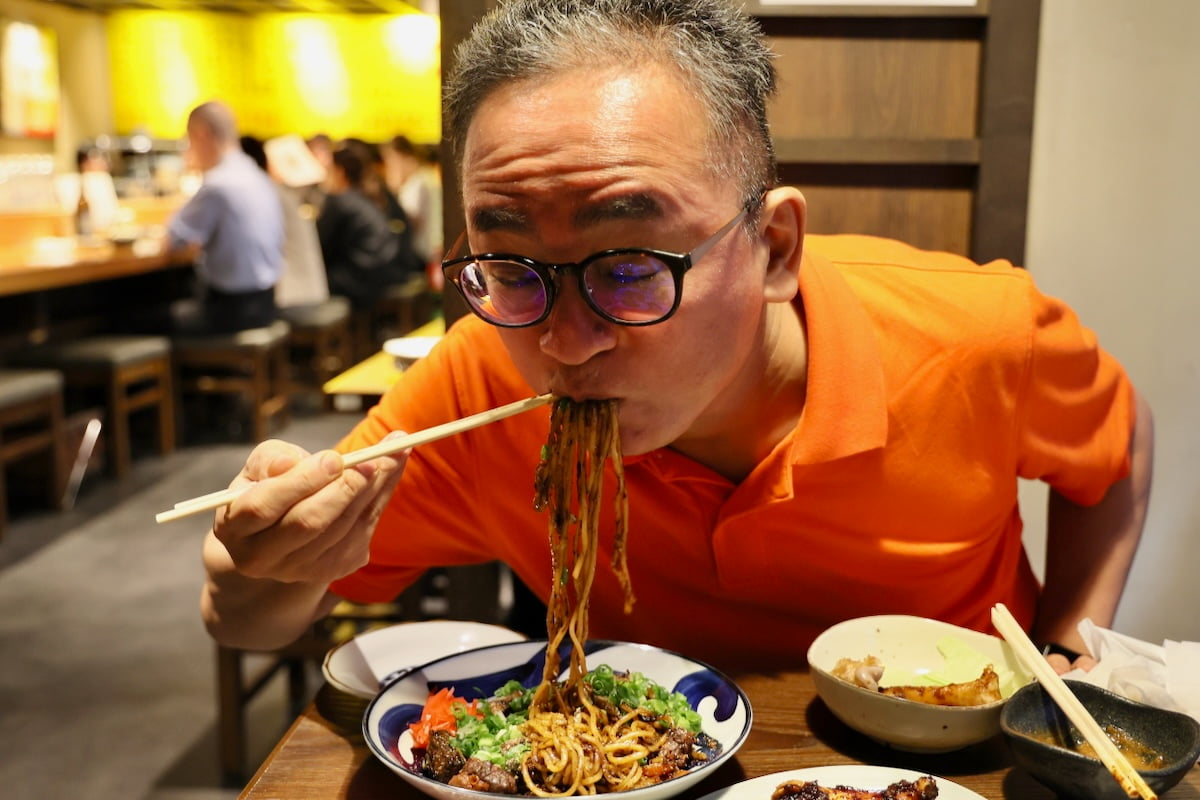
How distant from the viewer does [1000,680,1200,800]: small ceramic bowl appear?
3.91 ft

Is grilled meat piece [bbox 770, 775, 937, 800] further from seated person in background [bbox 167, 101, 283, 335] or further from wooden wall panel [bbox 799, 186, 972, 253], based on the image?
seated person in background [bbox 167, 101, 283, 335]

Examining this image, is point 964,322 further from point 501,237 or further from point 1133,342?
point 1133,342

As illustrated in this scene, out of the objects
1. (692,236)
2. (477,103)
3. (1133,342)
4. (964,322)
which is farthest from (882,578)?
(1133,342)

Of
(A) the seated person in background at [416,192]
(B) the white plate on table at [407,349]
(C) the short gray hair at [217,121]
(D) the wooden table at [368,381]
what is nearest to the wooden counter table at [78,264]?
(C) the short gray hair at [217,121]

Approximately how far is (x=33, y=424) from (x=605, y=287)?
578cm

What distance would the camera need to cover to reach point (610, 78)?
4.42 feet

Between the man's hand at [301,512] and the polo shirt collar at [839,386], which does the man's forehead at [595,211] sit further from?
the polo shirt collar at [839,386]

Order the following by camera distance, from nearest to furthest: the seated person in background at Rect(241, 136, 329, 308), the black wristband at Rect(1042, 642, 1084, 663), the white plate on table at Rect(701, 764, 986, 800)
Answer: the white plate on table at Rect(701, 764, 986, 800) → the black wristband at Rect(1042, 642, 1084, 663) → the seated person in background at Rect(241, 136, 329, 308)

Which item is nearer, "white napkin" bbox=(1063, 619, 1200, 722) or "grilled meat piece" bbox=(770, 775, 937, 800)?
"grilled meat piece" bbox=(770, 775, 937, 800)

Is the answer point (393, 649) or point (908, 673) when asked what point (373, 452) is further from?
point (908, 673)

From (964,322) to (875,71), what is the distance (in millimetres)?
1108

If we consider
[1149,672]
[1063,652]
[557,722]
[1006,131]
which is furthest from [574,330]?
[1006,131]

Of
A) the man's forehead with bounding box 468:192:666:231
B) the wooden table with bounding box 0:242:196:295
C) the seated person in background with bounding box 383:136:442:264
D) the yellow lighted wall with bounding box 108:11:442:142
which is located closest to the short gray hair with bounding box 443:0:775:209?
the man's forehead with bounding box 468:192:666:231

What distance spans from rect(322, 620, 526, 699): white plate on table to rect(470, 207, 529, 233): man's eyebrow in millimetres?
685
